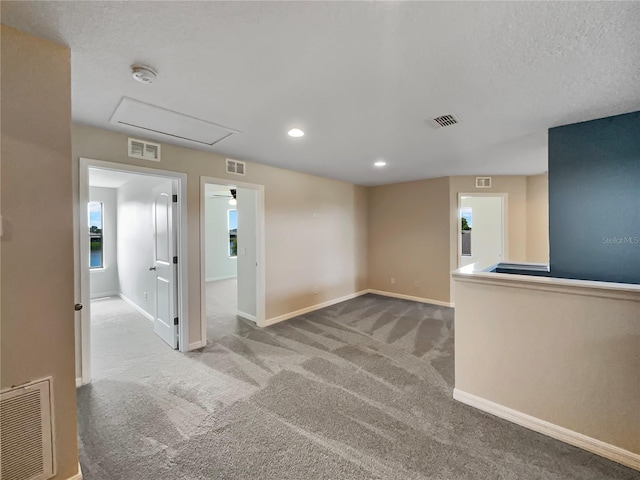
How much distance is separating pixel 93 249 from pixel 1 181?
19.9 feet

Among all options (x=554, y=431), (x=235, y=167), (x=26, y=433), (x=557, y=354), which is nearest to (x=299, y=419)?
(x=26, y=433)

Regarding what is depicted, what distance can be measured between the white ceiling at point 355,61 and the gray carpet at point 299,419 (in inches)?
95.7

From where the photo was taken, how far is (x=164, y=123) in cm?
245

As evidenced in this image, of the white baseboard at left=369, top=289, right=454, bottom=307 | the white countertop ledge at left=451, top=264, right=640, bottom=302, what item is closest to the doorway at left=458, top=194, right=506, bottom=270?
the white baseboard at left=369, top=289, right=454, bottom=307

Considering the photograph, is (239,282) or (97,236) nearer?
(239,282)

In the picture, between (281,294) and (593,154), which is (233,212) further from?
(593,154)

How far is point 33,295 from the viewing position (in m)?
1.38

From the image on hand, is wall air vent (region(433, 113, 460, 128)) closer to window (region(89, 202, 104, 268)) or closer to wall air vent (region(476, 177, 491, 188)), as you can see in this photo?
wall air vent (region(476, 177, 491, 188))

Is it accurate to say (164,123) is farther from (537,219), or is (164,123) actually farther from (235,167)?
(537,219)

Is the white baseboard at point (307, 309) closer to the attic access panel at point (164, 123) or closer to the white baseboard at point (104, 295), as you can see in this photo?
the attic access panel at point (164, 123)

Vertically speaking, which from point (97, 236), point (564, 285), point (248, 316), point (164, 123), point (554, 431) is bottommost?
point (554, 431)

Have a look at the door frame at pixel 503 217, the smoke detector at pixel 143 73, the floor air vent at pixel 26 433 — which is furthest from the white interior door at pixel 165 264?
the door frame at pixel 503 217

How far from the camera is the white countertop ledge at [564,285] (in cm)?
168

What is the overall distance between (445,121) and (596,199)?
1512 millimetres
